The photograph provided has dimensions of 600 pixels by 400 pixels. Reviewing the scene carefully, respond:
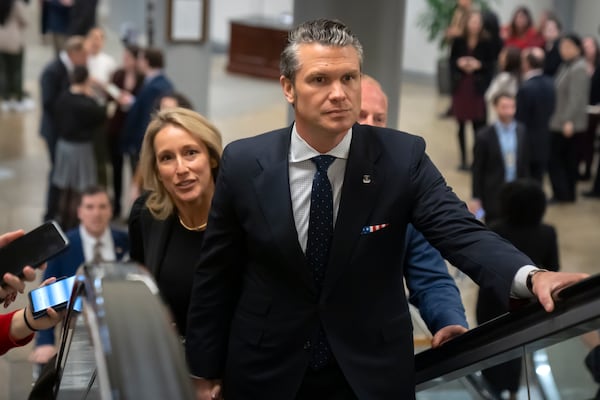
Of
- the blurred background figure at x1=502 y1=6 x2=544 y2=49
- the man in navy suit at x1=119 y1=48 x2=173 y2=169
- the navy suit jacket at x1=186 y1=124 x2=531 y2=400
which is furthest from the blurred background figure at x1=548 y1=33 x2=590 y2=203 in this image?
the navy suit jacket at x1=186 y1=124 x2=531 y2=400

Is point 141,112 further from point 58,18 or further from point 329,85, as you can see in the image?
point 58,18

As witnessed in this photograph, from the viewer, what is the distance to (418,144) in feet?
10.3

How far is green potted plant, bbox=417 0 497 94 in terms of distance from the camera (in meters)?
18.6

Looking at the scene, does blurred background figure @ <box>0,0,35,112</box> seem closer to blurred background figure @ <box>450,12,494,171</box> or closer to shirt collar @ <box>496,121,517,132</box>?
blurred background figure @ <box>450,12,494,171</box>

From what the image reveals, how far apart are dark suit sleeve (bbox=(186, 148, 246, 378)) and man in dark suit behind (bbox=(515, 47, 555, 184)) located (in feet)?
31.4

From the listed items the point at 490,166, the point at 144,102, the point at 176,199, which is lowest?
the point at 490,166

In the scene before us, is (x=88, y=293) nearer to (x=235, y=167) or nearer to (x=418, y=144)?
(x=235, y=167)

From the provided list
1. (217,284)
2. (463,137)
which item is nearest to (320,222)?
(217,284)

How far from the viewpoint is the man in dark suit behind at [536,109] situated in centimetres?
1245

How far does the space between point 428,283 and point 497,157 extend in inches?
264

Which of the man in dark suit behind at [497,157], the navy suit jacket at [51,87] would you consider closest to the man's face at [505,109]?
the man in dark suit behind at [497,157]

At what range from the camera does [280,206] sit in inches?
120

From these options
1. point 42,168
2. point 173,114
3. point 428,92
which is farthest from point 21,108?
point 173,114

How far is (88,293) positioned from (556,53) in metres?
14.2
